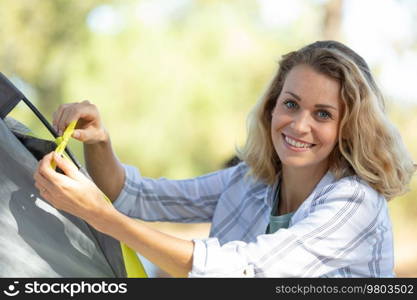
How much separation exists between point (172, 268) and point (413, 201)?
5.90m

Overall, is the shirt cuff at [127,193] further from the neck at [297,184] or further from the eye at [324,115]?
the eye at [324,115]

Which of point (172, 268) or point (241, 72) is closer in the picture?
point (172, 268)

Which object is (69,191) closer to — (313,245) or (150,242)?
(150,242)

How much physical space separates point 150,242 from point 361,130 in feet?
2.01

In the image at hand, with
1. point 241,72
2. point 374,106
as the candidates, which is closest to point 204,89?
point 241,72

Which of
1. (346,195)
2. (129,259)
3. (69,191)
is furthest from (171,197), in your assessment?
(69,191)

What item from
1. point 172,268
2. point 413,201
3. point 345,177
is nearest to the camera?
point 172,268

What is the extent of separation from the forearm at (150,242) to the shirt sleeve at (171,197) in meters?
0.52

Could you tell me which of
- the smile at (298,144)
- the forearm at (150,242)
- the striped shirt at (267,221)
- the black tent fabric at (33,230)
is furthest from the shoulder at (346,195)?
the black tent fabric at (33,230)

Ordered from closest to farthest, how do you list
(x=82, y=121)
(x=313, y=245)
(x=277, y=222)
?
(x=313, y=245) → (x=82, y=121) → (x=277, y=222)

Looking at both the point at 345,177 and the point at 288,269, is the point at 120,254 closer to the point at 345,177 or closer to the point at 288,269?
the point at 288,269

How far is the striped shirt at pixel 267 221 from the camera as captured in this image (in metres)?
1.55

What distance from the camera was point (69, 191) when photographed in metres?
1.42

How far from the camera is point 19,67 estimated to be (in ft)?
25.6
